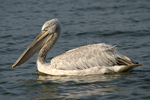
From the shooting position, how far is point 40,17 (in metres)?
12.3

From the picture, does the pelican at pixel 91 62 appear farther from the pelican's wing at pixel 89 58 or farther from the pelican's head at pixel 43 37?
the pelican's head at pixel 43 37

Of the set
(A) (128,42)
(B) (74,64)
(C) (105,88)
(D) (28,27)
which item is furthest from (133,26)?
(C) (105,88)

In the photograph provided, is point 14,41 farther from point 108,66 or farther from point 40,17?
point 108,66

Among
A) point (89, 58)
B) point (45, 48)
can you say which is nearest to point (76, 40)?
point (45, 48)

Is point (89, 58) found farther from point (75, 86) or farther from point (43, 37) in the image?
point (43, 37)

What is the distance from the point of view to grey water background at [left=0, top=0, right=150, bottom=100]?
5.98 meters

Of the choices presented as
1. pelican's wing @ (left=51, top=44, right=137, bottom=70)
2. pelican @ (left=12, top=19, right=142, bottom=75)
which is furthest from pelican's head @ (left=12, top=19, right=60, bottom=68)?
pelican's wing @ (left=51, top=44, right=137, bottom=70)

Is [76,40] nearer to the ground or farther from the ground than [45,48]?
nearer to the ground

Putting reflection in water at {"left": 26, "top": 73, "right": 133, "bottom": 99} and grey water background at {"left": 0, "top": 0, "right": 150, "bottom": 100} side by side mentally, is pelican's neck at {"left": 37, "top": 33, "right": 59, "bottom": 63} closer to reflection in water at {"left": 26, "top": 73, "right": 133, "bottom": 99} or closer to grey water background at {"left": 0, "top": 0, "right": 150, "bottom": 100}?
grey water background at {"left": 0, "top": 0, "right": 150, "bottom": 100}

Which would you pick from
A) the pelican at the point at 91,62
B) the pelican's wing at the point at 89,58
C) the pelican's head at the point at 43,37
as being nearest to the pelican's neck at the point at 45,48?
the pelican's head at the point at 43,37

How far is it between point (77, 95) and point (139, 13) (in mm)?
7244

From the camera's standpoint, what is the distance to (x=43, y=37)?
24.0 ft

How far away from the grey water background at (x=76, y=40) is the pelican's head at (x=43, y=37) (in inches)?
15.4

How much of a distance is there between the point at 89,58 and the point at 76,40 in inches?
109
